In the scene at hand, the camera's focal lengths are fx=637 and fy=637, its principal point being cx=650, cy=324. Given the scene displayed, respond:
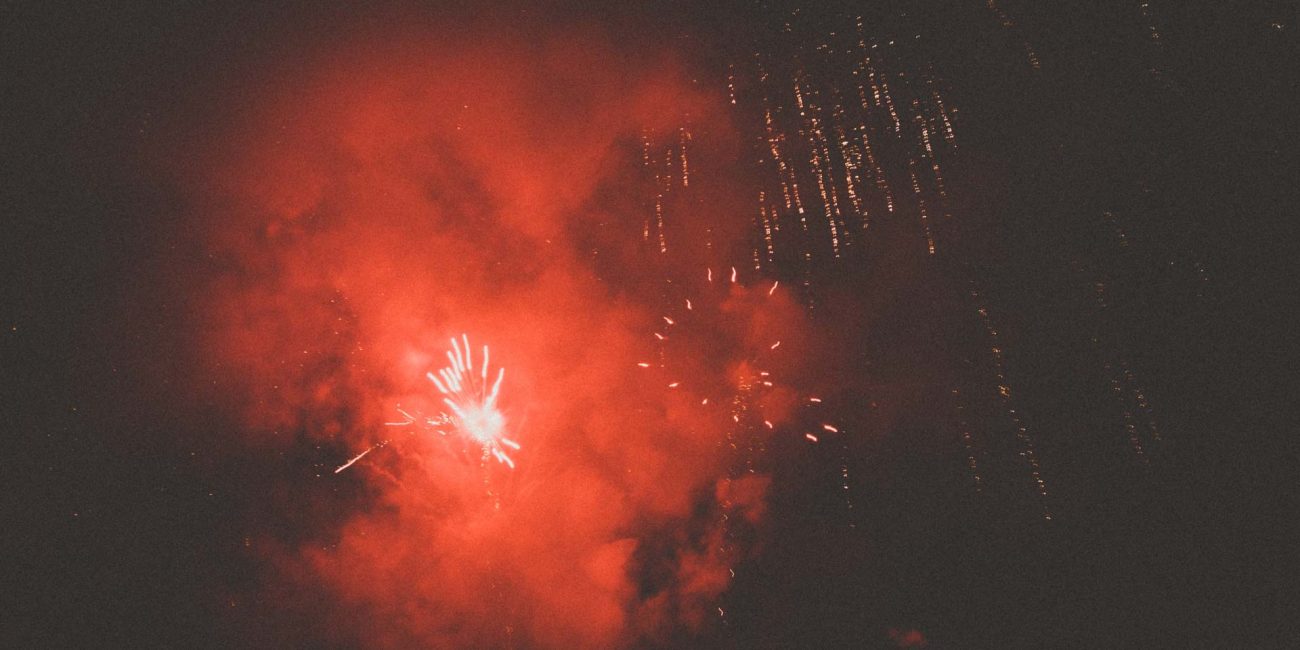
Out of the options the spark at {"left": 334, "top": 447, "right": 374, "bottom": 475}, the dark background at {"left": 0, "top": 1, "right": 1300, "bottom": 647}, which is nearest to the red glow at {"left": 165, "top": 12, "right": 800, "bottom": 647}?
the spark at {"left": 334, "top": 447, "right": 374, "bottom": 475}

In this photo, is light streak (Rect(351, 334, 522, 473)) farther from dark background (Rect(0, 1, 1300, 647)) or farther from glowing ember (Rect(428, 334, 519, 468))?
dark background (Rect(0, 1, 1300, 647))

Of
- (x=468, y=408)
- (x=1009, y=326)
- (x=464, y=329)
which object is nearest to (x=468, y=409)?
(x=468, y=408)

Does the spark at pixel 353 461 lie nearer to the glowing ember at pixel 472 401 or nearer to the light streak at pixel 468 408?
the light streak at pixel 468 408

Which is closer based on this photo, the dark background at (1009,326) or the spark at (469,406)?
the dark background at (1009,326)

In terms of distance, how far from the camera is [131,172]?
388 cm

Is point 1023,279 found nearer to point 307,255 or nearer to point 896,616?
point 896,616

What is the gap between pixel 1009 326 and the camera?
3984 millimetres

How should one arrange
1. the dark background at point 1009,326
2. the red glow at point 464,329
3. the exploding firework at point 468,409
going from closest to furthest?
the dark background at point 1009,326 → the red glow at point 464,329 → the exploding firework at point 468,409

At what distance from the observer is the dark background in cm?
365

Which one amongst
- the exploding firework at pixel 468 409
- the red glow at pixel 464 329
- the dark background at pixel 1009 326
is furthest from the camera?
the exploding firework at pixel 468 409

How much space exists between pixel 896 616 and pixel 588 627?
198 centimetres

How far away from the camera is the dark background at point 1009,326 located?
3646mm

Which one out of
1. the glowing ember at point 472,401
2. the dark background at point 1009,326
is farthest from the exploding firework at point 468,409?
the dark background at point 1009,326

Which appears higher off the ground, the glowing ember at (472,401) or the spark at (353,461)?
the glowing ember at (472,401)
